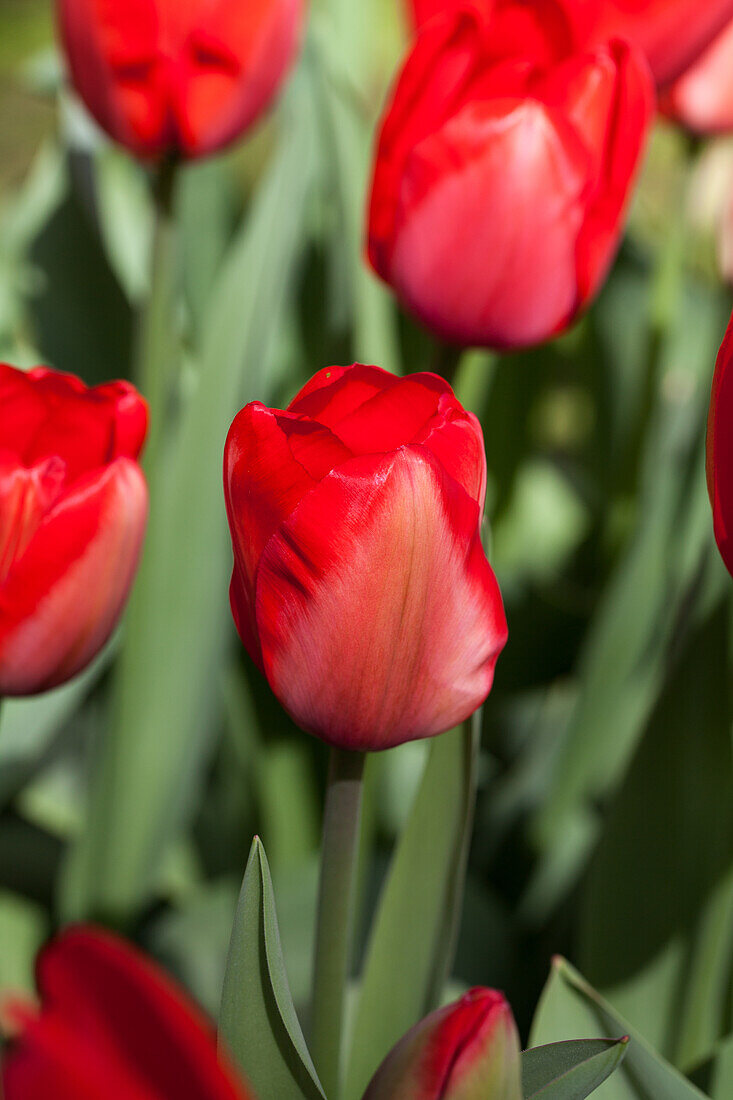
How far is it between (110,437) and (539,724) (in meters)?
0.38

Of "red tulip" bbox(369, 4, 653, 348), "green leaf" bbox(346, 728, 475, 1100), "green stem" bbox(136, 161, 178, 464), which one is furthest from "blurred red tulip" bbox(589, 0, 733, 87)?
"green leaf" bbox(346, 728, 475, 1100)

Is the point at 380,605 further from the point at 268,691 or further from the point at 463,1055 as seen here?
the point at 268,691

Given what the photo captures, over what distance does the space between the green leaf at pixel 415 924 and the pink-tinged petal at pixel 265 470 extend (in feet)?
0.27

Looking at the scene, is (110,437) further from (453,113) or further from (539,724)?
(539,724)

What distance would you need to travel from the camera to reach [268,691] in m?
0.55

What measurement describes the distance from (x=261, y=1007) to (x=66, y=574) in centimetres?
10

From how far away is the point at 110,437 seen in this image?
281 millimetres

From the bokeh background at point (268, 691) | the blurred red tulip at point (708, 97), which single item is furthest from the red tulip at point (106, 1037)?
the blurred red tulip at point (708, 97)

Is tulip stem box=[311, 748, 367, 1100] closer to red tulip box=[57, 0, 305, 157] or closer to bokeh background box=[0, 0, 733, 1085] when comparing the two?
bokeh background box=[0, 0, 733, 1085]

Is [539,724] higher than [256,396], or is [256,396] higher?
[256,396]

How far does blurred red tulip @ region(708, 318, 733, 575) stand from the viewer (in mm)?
230

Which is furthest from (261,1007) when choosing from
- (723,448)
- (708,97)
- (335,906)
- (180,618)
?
(708,97)

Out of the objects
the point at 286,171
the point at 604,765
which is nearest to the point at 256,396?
the point at 286,171

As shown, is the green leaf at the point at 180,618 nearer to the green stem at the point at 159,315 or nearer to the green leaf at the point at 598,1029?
the green stem at the point at 159,315
